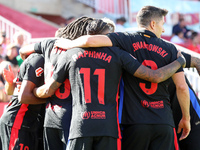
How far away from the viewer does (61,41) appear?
4.28 m

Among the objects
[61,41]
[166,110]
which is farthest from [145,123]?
[61,41]

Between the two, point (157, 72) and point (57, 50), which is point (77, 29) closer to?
point (57, 50)

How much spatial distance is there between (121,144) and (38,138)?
1223 millimetres

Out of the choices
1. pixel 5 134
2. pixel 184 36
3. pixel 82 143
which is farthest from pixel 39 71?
pixel 184 36

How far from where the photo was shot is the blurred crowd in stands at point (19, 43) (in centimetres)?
880

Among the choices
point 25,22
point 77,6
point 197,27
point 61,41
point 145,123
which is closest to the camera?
point 145,123

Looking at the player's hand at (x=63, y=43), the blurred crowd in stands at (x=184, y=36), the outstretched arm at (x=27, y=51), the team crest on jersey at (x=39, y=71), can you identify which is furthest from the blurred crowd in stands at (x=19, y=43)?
the player's hand at (x=63, y=43)

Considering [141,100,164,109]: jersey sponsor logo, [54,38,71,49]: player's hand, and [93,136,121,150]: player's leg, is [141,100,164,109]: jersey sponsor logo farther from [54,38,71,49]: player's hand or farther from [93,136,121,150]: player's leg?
[54,38,71,49]: player's hand

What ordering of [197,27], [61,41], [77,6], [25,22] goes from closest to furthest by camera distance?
Result: [61,41] → [25,22] → [197,27] → [77,6]

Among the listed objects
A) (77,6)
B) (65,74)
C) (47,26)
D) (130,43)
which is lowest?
(65,74)

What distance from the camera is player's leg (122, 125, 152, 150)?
401 centimetres

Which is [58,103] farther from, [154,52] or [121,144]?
[154,52]

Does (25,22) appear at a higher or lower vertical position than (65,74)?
higher

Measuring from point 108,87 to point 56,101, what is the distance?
26.6 inches
